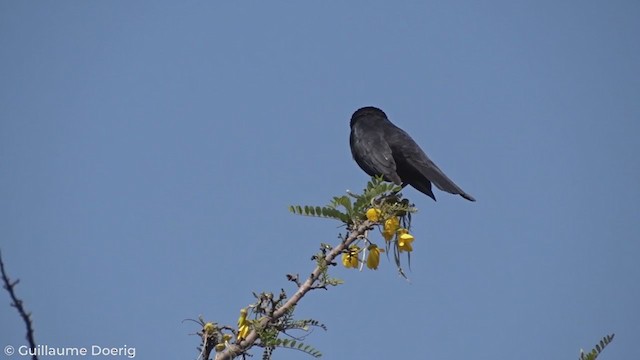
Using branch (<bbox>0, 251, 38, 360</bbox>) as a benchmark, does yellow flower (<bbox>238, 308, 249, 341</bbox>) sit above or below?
above

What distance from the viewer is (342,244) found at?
3641 millimetres

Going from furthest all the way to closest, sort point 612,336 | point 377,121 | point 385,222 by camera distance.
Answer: point 377,121, point 385,222, point 612,336

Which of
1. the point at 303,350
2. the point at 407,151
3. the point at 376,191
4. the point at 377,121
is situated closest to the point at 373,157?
the point at 407,151

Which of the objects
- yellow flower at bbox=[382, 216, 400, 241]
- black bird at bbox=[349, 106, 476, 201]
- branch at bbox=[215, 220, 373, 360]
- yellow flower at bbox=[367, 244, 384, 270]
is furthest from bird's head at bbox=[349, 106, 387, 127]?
branch at bbox=[215, 220, 373, 360]

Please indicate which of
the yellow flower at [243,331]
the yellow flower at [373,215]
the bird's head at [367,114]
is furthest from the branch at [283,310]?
the bird's head at [367,114]

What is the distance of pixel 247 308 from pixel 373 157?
3.85 metres

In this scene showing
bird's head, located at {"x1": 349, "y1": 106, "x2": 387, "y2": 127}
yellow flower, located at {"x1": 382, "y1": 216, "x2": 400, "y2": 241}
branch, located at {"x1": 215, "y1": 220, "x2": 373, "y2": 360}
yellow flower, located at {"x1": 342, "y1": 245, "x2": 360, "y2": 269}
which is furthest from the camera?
bird's head, located at {"x1": 349, "y1": 106, "x2": 387, "y2": 127}

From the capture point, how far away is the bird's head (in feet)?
27.7

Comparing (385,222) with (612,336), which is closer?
(612,336)

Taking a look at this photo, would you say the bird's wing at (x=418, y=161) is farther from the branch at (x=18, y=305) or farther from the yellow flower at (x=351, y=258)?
the branch at (x=18, y=305)

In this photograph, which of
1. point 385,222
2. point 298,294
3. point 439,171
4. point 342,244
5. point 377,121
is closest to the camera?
point 298,294

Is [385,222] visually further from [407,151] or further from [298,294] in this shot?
[407,151]

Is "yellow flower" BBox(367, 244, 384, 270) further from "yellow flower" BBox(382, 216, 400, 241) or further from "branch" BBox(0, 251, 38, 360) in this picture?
"branch" BBox(0, 251, 38, 360)

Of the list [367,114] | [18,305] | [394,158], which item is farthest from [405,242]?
[367,114]
